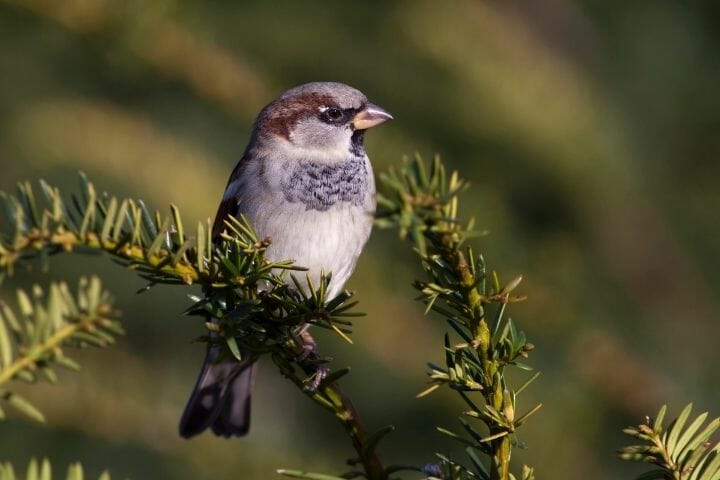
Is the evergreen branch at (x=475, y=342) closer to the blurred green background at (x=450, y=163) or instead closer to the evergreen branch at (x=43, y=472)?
the evergreen branch at (x=43, y=472)

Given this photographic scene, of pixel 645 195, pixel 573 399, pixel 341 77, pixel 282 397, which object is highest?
pixel 341 77

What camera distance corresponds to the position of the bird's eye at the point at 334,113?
2691 mm

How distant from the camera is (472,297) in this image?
42.6 inches

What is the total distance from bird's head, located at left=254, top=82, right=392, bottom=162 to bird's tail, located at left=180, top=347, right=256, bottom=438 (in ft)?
2.05

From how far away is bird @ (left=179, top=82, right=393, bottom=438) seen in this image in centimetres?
236

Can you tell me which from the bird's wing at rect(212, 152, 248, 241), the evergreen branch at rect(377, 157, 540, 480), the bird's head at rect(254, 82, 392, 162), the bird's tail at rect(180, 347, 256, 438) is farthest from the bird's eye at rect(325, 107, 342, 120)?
the evergreen branch at rect(377, 157, 540, 480)

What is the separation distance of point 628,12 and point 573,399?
3.61ft

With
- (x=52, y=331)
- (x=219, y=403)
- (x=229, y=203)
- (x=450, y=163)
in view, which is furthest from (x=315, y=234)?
(x=52, y=331)

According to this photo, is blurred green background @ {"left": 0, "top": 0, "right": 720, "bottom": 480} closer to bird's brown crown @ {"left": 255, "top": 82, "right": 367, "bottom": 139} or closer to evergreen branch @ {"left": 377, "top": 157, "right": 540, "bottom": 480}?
bird's brown crown @ {"left": 255, "top": 82, "right": 367, "bottom": 139}

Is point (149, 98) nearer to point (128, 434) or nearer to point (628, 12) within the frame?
Answer: point (128, 434)

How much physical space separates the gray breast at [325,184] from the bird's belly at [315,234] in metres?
0.02

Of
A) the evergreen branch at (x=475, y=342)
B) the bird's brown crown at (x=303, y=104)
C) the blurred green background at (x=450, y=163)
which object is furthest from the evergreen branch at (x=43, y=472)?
the bird's brown crown at (x=303, y=104)

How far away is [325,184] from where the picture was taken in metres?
2.45

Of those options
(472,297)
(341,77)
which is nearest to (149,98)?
(341,77)
